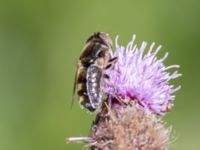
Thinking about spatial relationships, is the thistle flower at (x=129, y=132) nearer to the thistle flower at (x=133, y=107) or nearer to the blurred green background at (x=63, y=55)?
the thistle flower at (x=133, y=107)

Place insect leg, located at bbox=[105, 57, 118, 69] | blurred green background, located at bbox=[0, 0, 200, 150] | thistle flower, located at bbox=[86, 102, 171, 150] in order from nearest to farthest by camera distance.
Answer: thistle flower, located at bbox=[86, 102, 171, 150]
insect leg, located at bbox=[105, 57, 118, 69]
blurred green background, located at bbox=[0, 0, 200, 150]

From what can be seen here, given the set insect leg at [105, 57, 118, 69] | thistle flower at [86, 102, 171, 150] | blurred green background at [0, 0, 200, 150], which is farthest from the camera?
blurred green background at [0, 0, 200, 150]

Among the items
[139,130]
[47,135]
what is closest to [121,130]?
[139,130]

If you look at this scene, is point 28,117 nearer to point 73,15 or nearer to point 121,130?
point 73,15

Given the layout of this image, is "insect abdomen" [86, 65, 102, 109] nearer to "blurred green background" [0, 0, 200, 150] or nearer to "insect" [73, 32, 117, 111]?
"insect" [73, 32, 117, 111]

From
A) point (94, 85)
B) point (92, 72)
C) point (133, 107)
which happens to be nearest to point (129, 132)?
point (133, 107)

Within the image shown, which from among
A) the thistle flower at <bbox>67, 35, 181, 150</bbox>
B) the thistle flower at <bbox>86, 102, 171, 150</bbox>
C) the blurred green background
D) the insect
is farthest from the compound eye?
the blurred green background
